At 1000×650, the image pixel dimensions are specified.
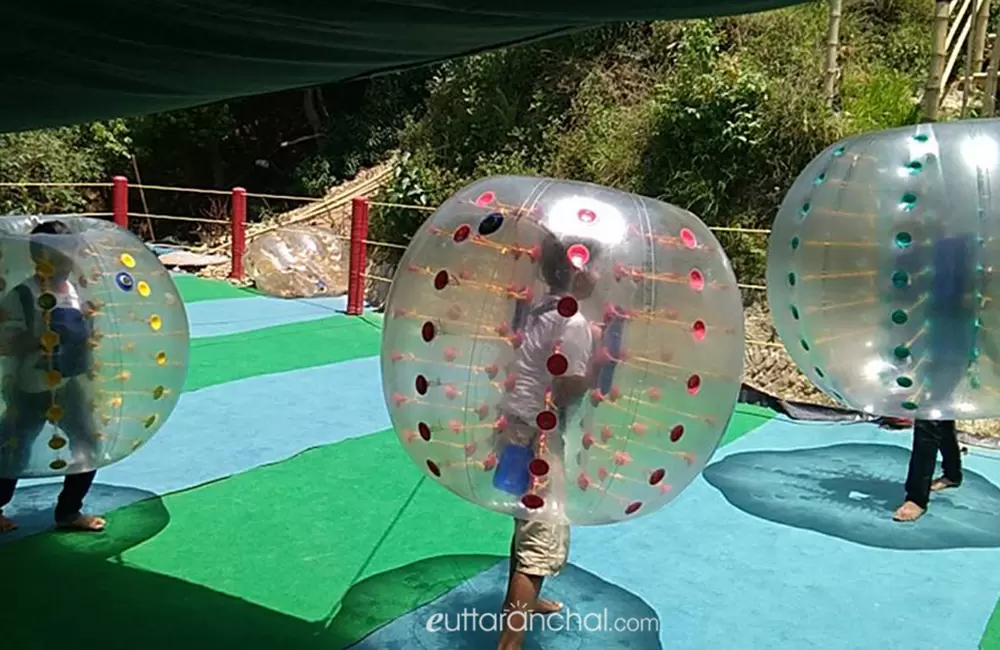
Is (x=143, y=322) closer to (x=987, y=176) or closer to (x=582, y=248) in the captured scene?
(x=582, y=248)

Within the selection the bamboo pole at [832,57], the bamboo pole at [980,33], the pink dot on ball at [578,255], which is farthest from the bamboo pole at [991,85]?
the pink dot on ball at [578,255]

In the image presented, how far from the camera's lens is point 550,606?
140 inches

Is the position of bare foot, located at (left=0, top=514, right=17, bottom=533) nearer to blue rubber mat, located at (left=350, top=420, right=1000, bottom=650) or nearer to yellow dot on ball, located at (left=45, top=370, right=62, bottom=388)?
yellow dot on ball, located at (left=45, top=370, right=62, bottom=388)

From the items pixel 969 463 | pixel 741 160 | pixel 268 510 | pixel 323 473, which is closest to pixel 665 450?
pixel 268 510

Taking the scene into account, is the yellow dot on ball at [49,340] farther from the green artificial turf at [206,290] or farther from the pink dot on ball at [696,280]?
the green artificial turf at [206,290]

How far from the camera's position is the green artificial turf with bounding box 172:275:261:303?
32.1ft

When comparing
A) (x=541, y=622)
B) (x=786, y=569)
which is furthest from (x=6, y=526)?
(x=786, y=569)

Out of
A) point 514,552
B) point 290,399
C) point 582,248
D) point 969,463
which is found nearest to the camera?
point 582,248

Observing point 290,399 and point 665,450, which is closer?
point 665,450

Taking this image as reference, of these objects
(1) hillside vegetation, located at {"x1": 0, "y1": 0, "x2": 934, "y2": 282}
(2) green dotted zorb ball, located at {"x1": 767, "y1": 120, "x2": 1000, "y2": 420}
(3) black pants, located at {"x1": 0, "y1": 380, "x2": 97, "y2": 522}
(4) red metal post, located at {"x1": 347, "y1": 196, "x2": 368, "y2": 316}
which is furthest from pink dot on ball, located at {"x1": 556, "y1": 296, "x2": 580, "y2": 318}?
(4) red metal post, located at {"x1": 347, "y1": 196, "x2": 368, "y2": 316}

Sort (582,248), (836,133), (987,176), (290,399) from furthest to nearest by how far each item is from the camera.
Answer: (836,133) < (290,399) < (987,176) < (582,248)

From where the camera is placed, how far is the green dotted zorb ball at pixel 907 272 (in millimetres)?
3545

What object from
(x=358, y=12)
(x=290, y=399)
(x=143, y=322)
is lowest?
(x=290, y=399)

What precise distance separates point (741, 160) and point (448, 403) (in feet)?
23.8
